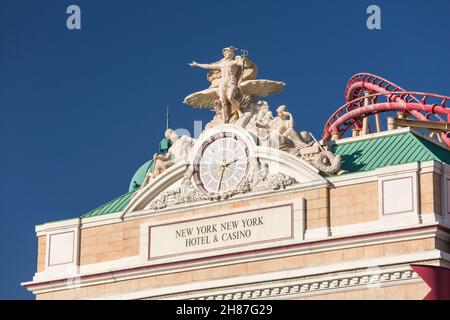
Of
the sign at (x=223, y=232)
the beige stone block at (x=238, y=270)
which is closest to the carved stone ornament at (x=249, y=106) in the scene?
the sign at (x=223, y=232)

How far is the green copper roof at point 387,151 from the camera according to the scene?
206 feet

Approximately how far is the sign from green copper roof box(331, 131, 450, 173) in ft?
9.91

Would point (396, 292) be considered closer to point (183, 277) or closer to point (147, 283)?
point (183, 277)

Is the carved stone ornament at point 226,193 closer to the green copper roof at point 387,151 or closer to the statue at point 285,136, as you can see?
the statue at point 285,136

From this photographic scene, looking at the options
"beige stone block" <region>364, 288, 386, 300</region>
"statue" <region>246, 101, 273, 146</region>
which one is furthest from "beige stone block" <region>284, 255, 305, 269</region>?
"statue" <region>246, 101, 273, 146</region>

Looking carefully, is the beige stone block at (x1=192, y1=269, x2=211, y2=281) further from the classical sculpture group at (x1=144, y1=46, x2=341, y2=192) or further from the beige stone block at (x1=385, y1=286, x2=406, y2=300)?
the beige stone block at (x1=385, y1=286, x2=406, y2=300)

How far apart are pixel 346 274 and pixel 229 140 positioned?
733 centimetres

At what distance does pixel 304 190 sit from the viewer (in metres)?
63.2

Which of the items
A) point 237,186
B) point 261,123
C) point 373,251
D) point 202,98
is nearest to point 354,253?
point 373,251

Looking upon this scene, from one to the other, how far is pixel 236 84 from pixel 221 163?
3053mm

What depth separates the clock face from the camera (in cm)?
6494

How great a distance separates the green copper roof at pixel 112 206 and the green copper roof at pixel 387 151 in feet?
28.4

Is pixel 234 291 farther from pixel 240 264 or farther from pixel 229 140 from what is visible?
pixel 229 140
